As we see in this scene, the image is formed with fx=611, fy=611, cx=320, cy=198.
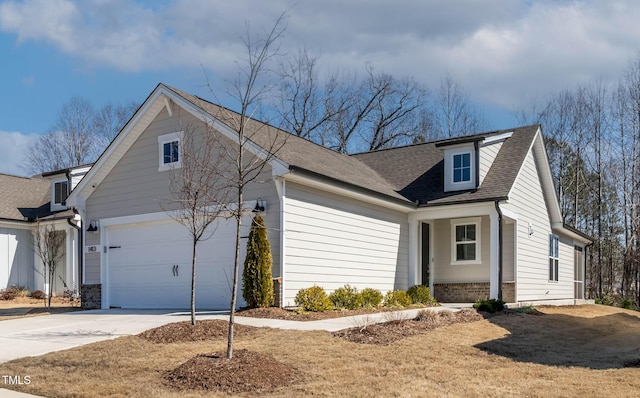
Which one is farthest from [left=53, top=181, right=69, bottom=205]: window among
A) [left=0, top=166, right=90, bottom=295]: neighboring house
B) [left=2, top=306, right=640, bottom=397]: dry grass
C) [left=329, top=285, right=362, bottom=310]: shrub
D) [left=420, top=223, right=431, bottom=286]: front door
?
[left=2, top=306, right=640, bottom=397]: dry grass

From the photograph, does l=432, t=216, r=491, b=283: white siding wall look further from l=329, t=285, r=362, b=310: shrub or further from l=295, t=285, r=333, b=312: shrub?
l=295, t=285, r=333, b=312: shrub

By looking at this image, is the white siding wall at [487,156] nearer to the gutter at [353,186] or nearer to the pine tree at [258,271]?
the gutter at [353,186]

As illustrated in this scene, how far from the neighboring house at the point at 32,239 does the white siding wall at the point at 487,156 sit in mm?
15276

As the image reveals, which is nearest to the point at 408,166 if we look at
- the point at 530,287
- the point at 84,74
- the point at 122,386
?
the point at 530,287

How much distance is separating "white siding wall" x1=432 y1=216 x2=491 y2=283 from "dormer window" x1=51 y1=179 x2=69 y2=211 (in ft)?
49.5

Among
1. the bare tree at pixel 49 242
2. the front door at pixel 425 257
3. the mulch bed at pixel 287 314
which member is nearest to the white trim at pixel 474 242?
the front door at pixel 425 257

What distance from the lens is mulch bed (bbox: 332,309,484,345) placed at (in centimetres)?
1032

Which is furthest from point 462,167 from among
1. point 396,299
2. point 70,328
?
point 70,328

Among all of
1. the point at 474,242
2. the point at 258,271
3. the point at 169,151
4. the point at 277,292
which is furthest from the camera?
the point at 474,242

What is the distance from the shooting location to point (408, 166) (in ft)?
74.4

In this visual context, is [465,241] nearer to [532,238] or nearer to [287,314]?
[532,238]

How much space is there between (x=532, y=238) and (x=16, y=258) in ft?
65.0

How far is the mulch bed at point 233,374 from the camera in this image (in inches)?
294

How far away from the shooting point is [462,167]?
1958cm
